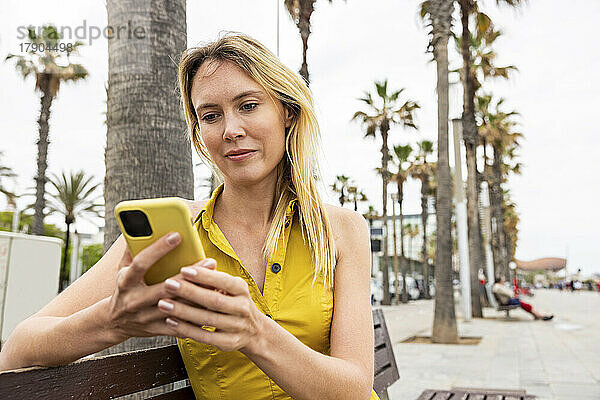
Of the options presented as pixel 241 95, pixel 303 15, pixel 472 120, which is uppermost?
pixel 303 15

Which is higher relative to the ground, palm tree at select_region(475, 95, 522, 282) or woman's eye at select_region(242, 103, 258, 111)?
palm tree at select_region(475, 95, 522, 282)

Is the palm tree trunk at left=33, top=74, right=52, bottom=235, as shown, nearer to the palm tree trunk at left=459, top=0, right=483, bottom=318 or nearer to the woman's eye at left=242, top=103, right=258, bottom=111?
the palm tree trunk at left=459, top=0, right=483, bottom=318

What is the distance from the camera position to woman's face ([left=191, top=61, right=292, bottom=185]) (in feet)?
5.80

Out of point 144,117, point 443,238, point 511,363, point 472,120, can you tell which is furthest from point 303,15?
point 144,117

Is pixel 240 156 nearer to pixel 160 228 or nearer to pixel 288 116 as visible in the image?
pixel 288 116

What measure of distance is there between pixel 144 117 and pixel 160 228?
2.33 metres

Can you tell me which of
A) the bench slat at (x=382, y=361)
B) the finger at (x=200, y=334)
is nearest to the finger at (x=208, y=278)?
the finger at (x=200, y=334)

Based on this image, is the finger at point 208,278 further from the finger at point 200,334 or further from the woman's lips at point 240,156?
the woman's lips at point 240,156

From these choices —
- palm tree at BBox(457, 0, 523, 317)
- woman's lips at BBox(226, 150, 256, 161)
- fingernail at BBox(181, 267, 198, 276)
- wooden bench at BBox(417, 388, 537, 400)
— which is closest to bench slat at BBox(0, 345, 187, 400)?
fingernail at BBox(181, 267, 198, 276)

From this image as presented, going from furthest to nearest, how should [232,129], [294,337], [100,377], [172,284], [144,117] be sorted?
[144,117]
[232,129]
[100,377]
[294,337]
[172,284]

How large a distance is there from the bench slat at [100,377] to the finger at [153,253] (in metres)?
0.51

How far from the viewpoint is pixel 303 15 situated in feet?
56.6

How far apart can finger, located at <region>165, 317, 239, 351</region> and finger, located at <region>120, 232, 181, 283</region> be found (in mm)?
135

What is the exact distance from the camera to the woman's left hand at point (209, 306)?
3.56ft
